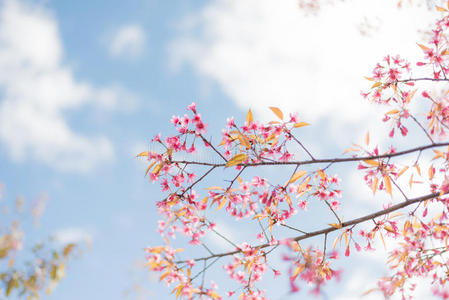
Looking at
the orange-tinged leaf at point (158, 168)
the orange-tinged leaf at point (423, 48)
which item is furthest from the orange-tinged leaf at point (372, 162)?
the orange-tinged leaf at point (158, 168)

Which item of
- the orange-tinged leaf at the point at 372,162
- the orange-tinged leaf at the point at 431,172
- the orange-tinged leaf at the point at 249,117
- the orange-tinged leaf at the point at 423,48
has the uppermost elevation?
the orange-tinged leaf at the point at 423,48

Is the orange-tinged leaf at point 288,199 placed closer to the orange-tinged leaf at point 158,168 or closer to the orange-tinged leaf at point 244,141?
the orange-tinged leaf at point 244,141

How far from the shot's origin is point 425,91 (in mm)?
2320

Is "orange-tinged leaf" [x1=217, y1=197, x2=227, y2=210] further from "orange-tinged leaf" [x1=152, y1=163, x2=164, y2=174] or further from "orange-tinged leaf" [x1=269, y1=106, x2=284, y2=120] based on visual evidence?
"orange-tinged leaf" [x1=269, y1=106, x2=284, y2=120]

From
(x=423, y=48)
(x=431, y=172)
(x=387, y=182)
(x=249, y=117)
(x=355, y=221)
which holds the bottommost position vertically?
(x=355, y=221)

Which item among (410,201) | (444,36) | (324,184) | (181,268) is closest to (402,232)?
(410,201)

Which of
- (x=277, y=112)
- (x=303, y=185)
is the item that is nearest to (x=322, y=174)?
(x=303, y=185)

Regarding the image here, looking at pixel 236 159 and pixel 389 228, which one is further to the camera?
pixel 389 228

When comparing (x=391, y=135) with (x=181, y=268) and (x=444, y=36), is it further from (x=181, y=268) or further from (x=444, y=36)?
(x=181, y=268)

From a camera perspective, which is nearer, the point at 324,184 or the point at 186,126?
the point at 186,126

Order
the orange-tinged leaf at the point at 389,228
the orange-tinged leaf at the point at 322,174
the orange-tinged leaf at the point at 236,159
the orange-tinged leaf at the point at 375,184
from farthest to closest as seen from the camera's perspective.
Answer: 1. the orange-tinged leaf at the point at 389,228
2. the orange-tinged leaf at the point at 322,174
3. the orange-tinged leaf at the point at 236,159
4. the orange-tinged leaf at the point at 375,184

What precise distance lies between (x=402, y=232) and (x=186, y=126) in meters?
1.81

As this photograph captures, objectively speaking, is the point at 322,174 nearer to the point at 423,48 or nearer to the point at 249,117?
the point at 249,117

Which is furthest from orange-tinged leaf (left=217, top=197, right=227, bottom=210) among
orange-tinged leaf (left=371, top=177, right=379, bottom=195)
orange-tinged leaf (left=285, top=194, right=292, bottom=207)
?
orange-tinged leaf (left=371, top=177, right=379, bottom=195)
